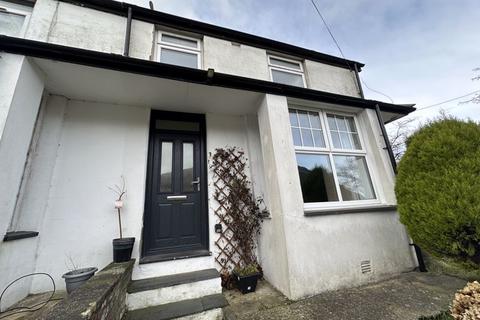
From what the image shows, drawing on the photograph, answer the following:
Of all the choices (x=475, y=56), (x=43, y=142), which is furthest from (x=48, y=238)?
(x=475, y=56)

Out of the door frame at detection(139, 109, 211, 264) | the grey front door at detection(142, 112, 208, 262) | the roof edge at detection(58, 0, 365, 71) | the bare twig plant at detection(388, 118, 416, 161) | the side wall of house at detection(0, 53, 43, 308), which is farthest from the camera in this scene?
the bare twig plant at detection(388, 118, 416, 161)

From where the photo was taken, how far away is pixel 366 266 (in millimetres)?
2854

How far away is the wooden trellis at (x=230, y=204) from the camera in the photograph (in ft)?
10.6

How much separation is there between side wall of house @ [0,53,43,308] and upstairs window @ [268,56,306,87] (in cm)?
414

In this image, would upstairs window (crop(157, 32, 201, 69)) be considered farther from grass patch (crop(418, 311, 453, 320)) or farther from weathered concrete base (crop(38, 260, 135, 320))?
grass patch (crop(418, 311, 453, 320))

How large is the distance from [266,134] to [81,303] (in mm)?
2824

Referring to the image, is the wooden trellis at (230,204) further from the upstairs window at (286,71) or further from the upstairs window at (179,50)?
the upstairs window at (286,71)

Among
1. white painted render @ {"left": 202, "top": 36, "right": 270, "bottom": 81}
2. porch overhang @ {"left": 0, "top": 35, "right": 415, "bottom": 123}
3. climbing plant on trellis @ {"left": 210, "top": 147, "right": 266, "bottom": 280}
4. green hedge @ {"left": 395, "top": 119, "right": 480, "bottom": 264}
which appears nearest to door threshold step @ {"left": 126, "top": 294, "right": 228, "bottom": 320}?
climbing plant on trellis @ {"left": 210, "top": 147, "right": 266, "bottom": 280}

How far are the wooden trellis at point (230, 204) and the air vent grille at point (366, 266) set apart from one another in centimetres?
174

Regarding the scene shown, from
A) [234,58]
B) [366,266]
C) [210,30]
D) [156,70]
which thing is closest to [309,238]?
[366,266]

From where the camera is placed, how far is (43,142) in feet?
9.00

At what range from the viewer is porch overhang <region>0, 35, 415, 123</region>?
87.7 inches

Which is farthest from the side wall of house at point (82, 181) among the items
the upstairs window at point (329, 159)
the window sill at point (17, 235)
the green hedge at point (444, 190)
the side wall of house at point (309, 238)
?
the green hedge at point (444, 190)

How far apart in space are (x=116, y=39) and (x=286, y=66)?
12.0 feet
